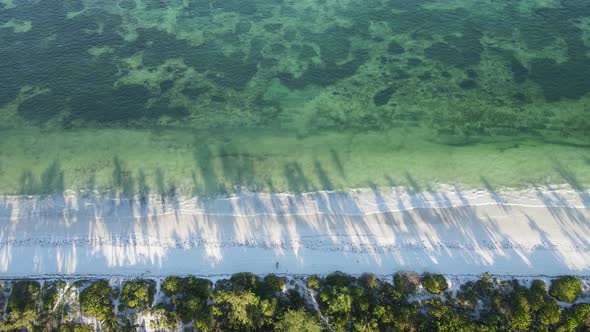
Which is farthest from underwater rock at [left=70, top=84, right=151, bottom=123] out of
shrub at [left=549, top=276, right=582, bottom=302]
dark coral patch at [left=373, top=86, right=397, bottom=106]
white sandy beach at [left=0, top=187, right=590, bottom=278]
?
shrub at [left=549, top=276, right=582, bottom=302]

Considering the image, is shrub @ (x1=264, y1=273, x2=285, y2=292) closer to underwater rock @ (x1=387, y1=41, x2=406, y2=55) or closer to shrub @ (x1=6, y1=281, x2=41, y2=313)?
shrub @ (x1=6, y1=281, x2=41, y2=313)

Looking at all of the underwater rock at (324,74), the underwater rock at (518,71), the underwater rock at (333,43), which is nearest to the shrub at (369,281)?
the underwater rock at (324,74)

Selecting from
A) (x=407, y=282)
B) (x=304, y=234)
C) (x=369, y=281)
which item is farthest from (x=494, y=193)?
(x=304, y=234)

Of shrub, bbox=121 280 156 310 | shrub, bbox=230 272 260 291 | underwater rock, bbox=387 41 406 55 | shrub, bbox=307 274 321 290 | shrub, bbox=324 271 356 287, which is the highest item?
underwater rock, bbox=387 41 406 55

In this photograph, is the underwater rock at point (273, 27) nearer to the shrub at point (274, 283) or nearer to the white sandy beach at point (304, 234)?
the white sandy beach at point (304, 234)

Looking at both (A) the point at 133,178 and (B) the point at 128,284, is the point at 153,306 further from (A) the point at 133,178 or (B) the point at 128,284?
(A) the point at 133,178

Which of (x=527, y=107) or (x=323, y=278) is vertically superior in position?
(x=527, y=107)

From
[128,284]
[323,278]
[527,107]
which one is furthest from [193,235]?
[527,107]
